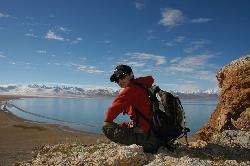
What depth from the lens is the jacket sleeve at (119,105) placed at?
9266 millimetres

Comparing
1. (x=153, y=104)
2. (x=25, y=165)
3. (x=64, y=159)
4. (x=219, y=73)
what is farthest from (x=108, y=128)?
(x=219, y=73)

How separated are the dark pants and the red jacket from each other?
8.4 inches

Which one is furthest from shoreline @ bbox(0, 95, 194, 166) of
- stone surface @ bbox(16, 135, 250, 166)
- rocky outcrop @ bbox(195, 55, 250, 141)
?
stone surface @ bbox(16, 135, 250, 166)

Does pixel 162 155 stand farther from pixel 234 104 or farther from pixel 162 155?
pixel 234 104

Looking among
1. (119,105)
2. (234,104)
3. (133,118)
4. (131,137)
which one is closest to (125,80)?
(119,105)

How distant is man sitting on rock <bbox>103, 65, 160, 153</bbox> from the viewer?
9469mm

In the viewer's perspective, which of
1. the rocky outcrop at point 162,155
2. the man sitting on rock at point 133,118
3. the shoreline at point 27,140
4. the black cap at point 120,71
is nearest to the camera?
the rocky outcrop at point 162,155

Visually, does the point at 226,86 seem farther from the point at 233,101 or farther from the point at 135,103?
the point at 135,103

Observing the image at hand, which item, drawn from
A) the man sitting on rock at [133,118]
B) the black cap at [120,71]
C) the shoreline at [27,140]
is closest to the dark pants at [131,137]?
the man sitting on rock at [133,118]

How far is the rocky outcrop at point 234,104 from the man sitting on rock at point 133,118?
545 centimetres

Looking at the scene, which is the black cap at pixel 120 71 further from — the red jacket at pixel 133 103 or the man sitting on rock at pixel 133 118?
the red jacket at pixel 133 103

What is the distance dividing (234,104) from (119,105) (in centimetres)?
708

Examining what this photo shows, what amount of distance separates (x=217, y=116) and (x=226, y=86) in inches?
51.6

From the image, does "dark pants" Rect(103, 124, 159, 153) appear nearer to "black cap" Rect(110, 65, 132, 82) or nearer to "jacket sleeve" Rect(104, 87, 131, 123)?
"jacket sleeve" Rect(104, 87, 131, 123)
